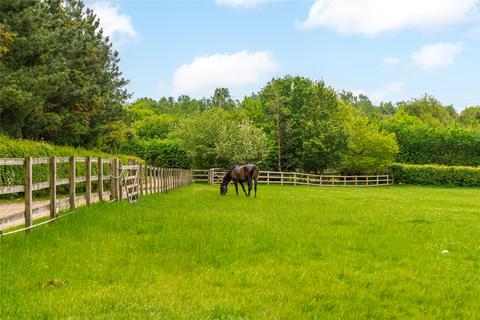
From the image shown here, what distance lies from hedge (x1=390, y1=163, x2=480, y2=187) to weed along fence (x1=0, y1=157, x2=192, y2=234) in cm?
2929

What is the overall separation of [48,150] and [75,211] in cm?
915

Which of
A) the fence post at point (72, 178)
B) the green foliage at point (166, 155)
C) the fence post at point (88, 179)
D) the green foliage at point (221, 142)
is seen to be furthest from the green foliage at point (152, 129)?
the fence post at point (72, 178)

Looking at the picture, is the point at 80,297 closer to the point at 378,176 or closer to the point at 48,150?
the point at 48,150

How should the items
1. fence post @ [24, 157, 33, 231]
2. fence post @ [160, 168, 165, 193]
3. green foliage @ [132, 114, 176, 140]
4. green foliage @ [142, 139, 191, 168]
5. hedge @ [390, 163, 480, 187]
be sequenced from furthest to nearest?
green foliage @ [132, 114, 176, 140], green foliage @ [142, 139, 191, 168], hedge @ [390, 163, 480, 187], fence post @ [160, 168, 165, 193], fence post @ [24, 157, 33, 231]

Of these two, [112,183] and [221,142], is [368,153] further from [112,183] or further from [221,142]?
[112,183]

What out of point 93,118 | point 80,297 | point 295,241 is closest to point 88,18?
point 93,118

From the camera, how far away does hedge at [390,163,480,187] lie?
47.1 meters

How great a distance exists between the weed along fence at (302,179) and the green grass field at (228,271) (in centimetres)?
2914

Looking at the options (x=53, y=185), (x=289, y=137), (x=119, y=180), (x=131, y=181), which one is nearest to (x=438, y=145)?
(x=289, y=137)

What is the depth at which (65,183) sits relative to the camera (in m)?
9.56

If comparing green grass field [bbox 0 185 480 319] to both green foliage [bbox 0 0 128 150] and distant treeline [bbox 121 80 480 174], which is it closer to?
green foliage [bbox 0 0 128 150]

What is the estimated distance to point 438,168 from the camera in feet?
157

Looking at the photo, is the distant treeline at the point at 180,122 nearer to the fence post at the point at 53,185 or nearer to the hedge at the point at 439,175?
the hedge at the point at 439,175

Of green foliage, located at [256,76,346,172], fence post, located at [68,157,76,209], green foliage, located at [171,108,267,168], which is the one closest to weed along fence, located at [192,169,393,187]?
green foliage, located at [171,108,267,168]
